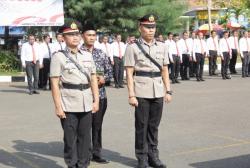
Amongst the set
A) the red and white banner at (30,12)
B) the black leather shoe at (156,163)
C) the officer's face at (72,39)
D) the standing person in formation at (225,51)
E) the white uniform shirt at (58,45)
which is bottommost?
the black leather shoe at (156,163)

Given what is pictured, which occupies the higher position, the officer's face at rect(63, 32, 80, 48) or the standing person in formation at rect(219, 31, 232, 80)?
the officer's face at rect(63, 32, 80, 48)

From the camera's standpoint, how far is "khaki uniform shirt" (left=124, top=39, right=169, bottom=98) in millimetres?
5934

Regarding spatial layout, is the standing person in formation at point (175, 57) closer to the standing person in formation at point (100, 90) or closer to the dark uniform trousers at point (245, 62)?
the dark uniform trousers at point (245, 62)

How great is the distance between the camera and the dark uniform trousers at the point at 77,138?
549cm

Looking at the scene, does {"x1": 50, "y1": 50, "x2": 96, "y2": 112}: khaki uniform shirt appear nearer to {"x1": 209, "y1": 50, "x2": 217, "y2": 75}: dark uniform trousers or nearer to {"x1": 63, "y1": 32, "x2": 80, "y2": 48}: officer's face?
{"x1": 63, "y1": 32, "x2": 80, "y2": 48}: officer's face

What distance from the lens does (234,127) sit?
8.56 metres

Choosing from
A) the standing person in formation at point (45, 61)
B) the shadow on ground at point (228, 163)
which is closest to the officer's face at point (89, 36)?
the shadow on ground at point (228, 163)

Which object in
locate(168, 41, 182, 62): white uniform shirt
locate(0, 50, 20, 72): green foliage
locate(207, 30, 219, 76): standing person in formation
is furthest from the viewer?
locate(0, 50, 20, 72): green foliage

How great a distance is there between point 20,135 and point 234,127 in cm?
365

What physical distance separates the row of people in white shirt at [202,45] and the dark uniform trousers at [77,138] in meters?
11.2

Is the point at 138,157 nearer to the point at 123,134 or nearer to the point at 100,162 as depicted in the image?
the point at 100,162

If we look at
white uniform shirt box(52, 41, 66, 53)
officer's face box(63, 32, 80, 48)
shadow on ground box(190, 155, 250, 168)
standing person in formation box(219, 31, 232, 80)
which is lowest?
shadow on ground box(190, 155, 250, 168)

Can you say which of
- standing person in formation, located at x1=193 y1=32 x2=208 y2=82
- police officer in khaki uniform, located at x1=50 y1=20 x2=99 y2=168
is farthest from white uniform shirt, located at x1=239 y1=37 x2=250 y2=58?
police officer in khaki uniform, located at x1=50 y1=20 x2=99 y2=168

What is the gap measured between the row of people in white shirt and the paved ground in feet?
12.7
